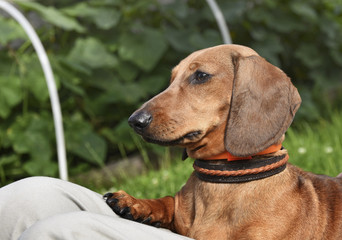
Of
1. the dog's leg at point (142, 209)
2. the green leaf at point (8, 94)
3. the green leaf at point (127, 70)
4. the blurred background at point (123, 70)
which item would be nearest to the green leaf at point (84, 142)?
the blurred background at point (123, 70)

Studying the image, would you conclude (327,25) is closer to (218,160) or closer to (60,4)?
(60,4)

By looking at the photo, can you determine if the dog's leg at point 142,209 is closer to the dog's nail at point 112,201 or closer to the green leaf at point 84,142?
the dog's nail at point 112,201

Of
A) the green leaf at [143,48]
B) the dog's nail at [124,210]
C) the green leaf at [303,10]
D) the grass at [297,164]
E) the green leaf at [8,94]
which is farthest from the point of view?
the green leaf at [303,10]

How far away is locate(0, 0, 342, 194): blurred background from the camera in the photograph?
4.40m

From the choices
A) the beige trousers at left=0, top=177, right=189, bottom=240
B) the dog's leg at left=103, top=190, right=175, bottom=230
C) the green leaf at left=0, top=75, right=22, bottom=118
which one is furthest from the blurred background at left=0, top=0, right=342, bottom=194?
the beige trousers at left=0, top=177, right=189, bottom=240

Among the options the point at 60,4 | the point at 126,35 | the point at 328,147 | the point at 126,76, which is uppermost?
the point at 60,4

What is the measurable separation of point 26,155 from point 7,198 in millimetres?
2721

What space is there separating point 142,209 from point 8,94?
252cm

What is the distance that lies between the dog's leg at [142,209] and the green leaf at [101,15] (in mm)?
2856

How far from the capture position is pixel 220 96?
216 cm

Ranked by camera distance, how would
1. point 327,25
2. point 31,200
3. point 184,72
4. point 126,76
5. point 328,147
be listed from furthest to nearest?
point 327,25 < point 126,76 < point 328,147 < point 184,72 < point 31,200

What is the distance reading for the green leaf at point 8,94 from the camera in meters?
4.30

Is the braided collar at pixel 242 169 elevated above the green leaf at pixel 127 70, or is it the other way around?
the braided collar at pixel 242 169

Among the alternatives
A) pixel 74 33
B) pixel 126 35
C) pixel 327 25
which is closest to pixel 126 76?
pixel 126 35
